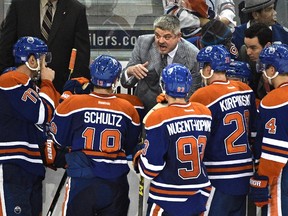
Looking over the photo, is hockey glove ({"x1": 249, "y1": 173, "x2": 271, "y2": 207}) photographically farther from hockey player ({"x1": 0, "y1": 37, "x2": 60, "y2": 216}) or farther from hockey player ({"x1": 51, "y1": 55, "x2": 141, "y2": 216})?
hockey player ({"x1": 0, "y1": 37, "x2": 60, "y2": 216})

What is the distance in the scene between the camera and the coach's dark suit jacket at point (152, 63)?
5469 millimetres

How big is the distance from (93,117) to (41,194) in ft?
2.80

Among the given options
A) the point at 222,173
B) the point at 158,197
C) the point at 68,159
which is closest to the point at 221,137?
the point at 222,173

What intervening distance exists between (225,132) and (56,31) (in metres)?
1.50

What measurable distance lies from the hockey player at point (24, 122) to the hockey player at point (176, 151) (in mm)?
804

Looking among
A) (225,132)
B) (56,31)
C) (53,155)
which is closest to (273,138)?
(225,132)

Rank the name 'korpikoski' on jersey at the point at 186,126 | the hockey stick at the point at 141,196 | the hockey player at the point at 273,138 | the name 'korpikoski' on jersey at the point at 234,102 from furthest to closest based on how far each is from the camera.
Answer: the hockey stick at the point at 141,196
the name 'korpikoski' on jersey at the point at 234,102
the hockey player at the point at 273,138
the name 'korpikoski' on jersey at the point at 186,126

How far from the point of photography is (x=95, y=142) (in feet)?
16.1

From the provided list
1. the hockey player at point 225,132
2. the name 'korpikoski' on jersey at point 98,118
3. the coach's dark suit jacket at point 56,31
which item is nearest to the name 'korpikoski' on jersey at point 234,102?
the hockey player at point 225,132

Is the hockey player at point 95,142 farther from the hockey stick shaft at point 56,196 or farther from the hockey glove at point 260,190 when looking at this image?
the hockey glove at point 260,190

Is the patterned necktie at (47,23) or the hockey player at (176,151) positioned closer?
the hockey player at (176,151)

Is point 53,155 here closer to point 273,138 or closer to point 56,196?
point 56,196

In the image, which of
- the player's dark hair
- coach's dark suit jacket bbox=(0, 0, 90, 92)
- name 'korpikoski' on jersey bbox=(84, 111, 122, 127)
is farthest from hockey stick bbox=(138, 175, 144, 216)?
the player's dark hair

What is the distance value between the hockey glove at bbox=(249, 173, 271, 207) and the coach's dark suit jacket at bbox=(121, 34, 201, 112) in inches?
32.8
